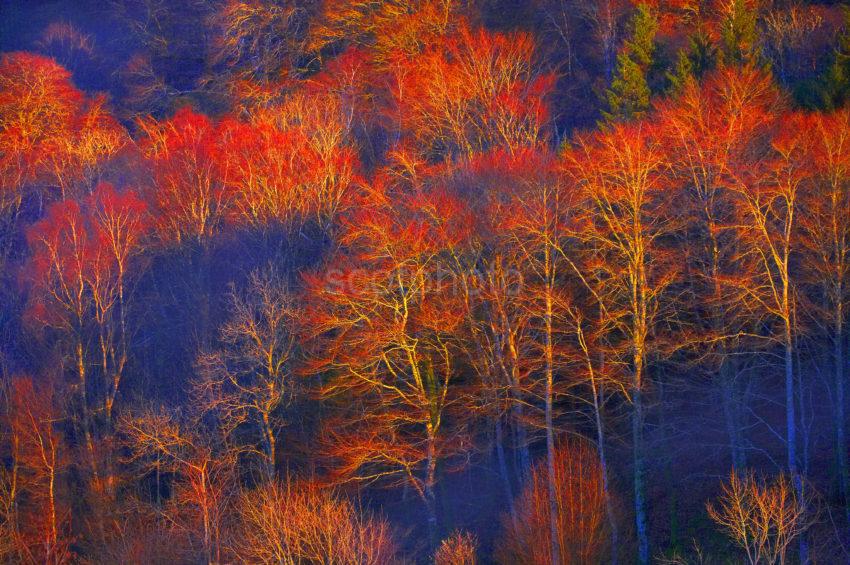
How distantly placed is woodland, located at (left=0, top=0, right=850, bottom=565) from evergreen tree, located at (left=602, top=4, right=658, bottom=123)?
114 mm

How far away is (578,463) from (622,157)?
8946mm

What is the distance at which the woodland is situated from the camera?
2242cm

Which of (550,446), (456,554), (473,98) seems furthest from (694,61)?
(456,554)

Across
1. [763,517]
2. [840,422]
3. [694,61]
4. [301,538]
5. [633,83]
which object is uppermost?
[694,61]

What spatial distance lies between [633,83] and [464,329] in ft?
42.4

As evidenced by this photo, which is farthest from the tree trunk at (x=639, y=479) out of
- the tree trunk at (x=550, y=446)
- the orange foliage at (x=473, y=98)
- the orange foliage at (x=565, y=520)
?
the orange foliage at (x=473, y=98)

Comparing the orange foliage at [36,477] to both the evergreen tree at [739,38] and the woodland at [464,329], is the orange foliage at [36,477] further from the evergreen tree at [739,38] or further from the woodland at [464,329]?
the evergreen tree at [739,38]

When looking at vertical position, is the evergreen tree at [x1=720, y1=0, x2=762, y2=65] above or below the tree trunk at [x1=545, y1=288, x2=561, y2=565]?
above

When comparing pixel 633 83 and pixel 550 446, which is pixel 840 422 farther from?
pixel 633 83

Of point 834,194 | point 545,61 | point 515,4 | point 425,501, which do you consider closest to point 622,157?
point 834,194

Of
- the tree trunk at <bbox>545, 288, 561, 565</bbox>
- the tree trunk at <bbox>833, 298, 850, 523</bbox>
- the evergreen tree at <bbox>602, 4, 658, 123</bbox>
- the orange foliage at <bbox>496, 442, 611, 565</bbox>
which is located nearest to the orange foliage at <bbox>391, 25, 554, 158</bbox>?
the evergreen tree at <bbox>602, 4, 658, 123</bbox>

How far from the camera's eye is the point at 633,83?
3189 centimetres

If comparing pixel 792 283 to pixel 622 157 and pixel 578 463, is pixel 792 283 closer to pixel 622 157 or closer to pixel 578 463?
pixel 622 157

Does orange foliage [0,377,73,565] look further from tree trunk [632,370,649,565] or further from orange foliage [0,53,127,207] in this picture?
tree trunk [632,370,649,565]
